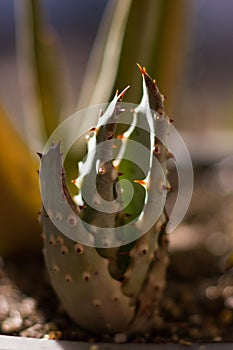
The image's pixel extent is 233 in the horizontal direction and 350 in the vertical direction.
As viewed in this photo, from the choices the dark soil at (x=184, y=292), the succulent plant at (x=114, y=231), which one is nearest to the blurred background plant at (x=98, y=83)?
the dark soil at (x=184, y=292)

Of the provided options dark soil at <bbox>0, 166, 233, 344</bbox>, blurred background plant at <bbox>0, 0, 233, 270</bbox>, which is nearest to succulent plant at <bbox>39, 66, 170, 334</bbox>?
dark soil at <bbox>0, 166, 233, 344</bbox>

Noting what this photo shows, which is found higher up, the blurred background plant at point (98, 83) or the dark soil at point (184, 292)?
the blurred background plant at point (98, 83)

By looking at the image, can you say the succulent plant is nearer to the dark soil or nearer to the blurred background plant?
the dark soil

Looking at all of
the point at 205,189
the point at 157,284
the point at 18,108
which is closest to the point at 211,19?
the point at 18,108

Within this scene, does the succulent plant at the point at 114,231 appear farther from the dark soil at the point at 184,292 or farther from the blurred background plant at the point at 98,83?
the blurred background plant at the point at 98,83

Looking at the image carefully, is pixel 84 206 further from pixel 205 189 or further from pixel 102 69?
pixel 205 189
